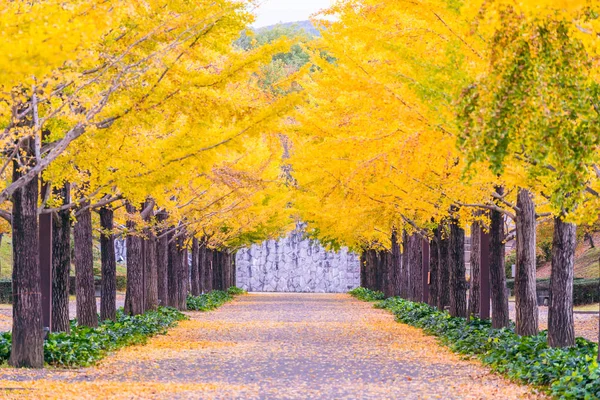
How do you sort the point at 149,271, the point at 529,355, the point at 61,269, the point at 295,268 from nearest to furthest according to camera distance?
the point at 529,355, the point at 61,269, the point at 149,271, the point at 295,268

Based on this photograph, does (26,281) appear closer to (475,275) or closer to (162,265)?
(475,275)

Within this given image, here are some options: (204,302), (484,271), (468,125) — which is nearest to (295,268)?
(204,302)

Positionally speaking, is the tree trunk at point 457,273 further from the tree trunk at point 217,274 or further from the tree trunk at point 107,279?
the tree trunk at point 217,274

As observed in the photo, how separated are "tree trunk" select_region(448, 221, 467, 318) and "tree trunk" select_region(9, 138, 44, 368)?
11250 mm

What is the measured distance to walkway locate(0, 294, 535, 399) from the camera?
40.9 ft

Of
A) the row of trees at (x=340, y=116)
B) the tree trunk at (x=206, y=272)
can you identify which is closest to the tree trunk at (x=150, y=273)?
the row of trees at (x=340, y=116)

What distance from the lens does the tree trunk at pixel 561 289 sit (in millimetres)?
15195

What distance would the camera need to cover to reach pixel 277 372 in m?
15.3

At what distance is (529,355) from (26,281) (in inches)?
300

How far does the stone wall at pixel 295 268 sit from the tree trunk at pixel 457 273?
188 ft

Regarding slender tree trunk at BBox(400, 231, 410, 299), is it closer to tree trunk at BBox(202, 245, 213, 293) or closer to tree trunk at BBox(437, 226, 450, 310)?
tree trunk at BBox(202, 245, 213, 293)

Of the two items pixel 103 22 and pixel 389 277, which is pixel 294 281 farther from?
pixel 103 22

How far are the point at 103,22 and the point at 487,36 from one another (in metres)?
3.83

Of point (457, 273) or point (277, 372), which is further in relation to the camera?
point (457, 273)
